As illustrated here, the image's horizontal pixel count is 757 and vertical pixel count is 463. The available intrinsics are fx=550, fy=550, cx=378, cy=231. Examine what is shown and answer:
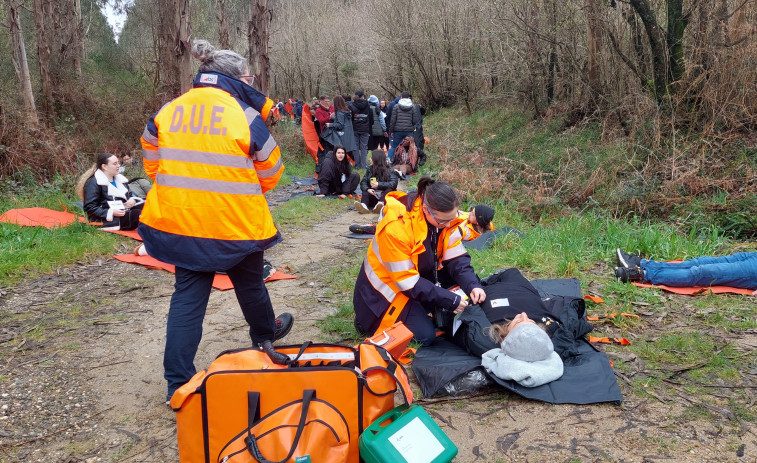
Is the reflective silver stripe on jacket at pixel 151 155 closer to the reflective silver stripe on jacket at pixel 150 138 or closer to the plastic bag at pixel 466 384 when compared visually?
the reflective silver stripe on jacket at pixel 150 138

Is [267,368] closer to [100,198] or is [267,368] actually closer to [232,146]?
[232,146]

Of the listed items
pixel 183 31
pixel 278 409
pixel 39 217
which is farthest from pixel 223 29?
pixel 278 409

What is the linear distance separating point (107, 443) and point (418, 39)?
60.0ft

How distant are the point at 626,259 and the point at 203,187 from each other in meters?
3.81

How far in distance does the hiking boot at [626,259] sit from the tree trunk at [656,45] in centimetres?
443

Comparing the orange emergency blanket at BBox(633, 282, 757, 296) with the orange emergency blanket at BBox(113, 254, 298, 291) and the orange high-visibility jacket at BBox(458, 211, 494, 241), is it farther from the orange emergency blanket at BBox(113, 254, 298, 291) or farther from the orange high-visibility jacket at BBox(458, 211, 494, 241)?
the orange emergency blanket at BBox(113, 254, 298, 291)

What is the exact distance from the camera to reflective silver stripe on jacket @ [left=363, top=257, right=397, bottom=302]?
357 cm

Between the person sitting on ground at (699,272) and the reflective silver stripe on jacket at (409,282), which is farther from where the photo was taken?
the person sitting on ground at (699,272)

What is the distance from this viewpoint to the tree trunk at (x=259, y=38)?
12.4 m

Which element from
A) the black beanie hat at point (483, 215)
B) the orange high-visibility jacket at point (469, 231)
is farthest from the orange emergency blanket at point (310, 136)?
the black beanie hat at point (483, 215)

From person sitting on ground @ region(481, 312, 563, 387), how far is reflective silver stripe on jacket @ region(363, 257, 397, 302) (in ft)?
2.31

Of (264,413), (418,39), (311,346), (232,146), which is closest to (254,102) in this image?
(232,146)

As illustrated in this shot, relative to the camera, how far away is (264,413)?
7.35 ft

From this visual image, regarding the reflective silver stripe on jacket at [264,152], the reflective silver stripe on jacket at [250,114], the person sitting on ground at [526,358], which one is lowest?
the person sitting on ground at [526,358]
